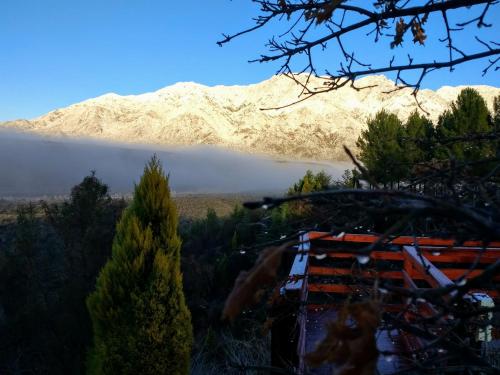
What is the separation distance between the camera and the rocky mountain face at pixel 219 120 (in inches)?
3664

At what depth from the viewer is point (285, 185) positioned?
72062 mm

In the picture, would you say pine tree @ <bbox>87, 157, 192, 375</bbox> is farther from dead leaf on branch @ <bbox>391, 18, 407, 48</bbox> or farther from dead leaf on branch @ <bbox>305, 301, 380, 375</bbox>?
dead leaf on branch @ <bbox>305, 301, 380, 375</bbox>

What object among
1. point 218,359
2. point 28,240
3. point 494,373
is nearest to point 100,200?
point 28,240

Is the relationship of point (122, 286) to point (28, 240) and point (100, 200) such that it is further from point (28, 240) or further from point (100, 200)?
point (28, 240)

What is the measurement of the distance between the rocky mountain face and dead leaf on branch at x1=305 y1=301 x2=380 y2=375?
8792 cm

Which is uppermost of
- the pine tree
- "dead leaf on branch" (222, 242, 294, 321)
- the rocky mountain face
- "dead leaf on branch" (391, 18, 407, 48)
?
the rocky mountain face

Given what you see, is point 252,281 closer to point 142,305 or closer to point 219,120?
point 142,305

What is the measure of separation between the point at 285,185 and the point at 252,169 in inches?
543

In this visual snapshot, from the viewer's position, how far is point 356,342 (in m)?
0.66

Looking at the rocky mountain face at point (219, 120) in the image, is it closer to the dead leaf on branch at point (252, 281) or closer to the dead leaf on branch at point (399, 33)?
the dead leaf on branch at point (399, 33)

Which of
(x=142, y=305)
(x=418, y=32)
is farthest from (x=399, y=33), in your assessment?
(x=142, y=305)

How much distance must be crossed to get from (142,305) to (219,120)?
97.8 meters

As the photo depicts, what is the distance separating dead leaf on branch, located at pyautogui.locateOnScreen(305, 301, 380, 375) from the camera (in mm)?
652

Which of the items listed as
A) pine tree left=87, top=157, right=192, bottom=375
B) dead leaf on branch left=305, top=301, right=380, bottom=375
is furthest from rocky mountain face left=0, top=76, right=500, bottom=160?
dead leaf on branch left=305, top=301, right=380, bottom=375
